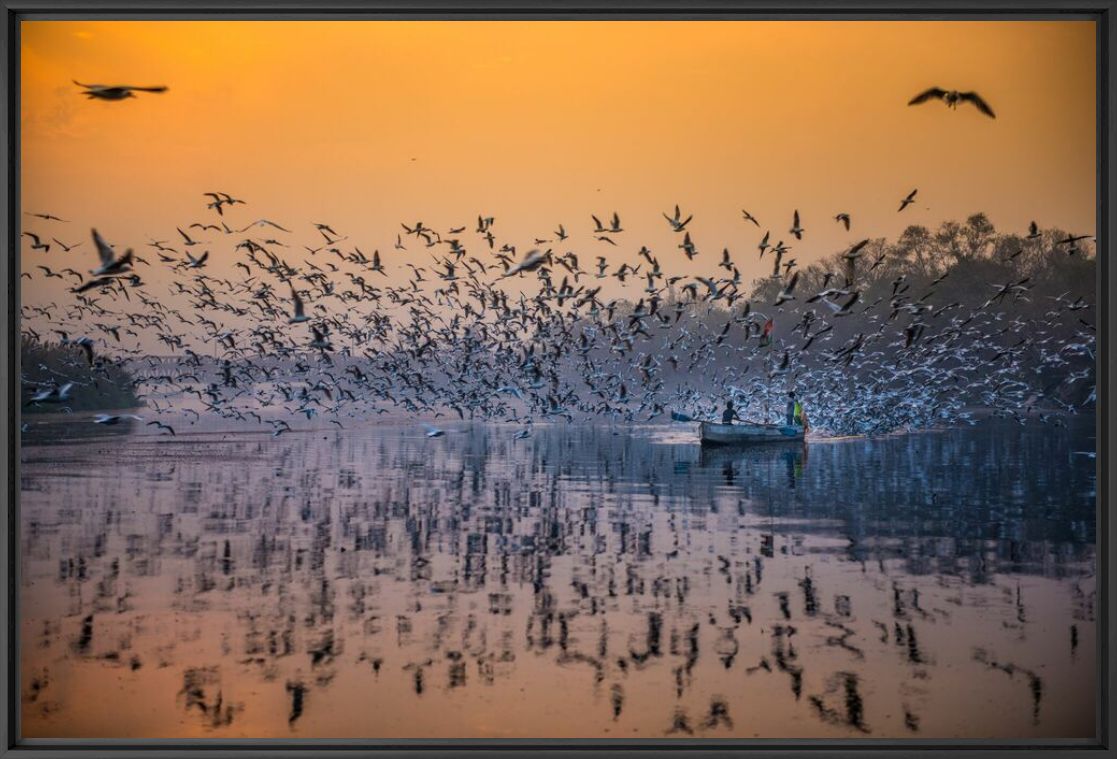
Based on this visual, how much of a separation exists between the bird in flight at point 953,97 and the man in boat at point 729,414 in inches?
526

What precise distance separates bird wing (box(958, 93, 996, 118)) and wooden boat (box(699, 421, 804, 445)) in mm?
13387

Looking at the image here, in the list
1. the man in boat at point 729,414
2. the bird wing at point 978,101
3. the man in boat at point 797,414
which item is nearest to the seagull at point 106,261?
the bird wing at point 978,101

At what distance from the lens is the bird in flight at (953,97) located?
7.15 m

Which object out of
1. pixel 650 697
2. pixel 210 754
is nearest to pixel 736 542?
pixel 650 697

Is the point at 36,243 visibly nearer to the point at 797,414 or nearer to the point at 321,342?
Result: the point at 321,342

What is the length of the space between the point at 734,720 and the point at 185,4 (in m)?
4.19

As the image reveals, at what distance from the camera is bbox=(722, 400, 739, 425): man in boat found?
20587 millimetres

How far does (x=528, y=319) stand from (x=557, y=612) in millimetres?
4252

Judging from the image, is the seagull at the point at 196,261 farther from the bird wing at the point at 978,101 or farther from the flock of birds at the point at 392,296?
the bird wing at the point at 978,101

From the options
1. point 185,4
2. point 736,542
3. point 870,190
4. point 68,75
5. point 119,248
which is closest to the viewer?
point 185,4

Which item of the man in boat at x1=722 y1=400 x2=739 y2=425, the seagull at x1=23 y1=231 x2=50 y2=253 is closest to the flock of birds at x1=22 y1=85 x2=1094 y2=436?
the seagull at x1=23 y1=231 x2=50 y2=253

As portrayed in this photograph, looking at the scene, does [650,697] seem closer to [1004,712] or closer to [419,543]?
[1004,712]

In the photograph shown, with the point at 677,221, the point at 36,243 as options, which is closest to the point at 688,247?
the point at 677,221

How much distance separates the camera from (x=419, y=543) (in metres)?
10.0
